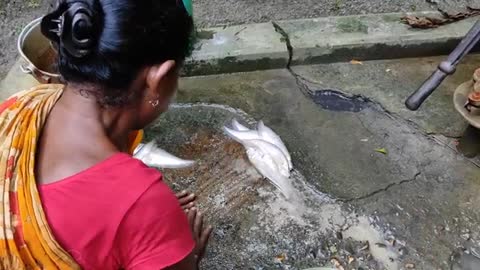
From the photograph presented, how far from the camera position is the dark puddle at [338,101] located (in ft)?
10.6

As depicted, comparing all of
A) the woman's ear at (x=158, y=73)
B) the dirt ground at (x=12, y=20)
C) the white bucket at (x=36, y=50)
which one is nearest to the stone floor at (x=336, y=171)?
the white bucket at (x=36, y=50)

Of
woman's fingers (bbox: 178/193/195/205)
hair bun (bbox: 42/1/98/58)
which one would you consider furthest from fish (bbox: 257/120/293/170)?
hair bun (bbox: 42/1/98/58)

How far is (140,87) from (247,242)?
49.9 inches

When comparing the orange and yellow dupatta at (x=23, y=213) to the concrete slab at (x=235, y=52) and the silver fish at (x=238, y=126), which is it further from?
the concrete slab at (x=235, y=52)

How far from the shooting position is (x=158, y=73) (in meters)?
1.42

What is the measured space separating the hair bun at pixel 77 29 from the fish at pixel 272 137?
1642 millimetres

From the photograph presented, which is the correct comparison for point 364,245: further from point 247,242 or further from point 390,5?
point 390,5

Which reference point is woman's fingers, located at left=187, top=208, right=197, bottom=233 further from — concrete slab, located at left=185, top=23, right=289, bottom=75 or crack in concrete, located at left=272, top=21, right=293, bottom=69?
crack in concrete, located at left=272, top=21, right=293, bottom=69

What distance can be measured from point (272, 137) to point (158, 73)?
157 centimetres

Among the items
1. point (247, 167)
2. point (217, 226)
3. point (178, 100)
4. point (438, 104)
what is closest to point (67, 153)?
point (217, 226)

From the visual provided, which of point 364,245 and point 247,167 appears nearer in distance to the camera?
point 364,245

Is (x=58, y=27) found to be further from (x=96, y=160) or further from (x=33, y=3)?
(x=33, y=3)

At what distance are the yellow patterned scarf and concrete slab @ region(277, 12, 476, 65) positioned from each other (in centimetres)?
217

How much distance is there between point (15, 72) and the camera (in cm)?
290
